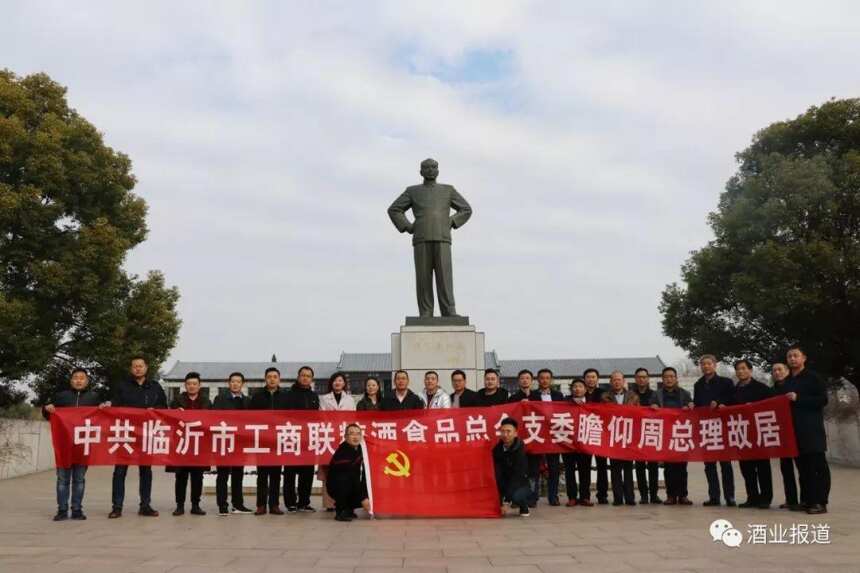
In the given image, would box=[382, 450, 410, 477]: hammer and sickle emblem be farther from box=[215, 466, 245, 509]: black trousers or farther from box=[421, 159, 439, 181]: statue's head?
box=[421, 159, 439, 181]: statue's head

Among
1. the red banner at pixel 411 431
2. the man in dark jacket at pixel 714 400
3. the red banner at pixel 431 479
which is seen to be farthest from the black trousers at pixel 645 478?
the red banner at pixel 431 479

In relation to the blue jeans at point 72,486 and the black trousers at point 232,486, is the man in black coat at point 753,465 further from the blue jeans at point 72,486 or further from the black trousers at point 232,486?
the blue jeans at point 72,486

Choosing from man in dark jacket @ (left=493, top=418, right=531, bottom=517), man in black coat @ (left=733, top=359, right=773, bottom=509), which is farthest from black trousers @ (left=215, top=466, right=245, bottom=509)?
man in black coat @ (left=733, top=359, right=773, bottom=509)

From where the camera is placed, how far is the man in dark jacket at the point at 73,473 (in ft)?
24.9

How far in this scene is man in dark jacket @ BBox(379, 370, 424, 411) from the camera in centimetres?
838

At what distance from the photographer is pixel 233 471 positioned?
828cm

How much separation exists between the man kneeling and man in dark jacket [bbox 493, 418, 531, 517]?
151 centimetres

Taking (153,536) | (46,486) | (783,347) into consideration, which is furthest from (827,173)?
(46,486)

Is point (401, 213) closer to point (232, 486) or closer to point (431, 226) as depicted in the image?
point (431, 226)

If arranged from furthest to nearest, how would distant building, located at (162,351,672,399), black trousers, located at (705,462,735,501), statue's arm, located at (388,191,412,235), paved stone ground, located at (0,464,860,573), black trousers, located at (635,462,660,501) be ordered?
distant building, located at (162,351,672,399)
statue's arm, located at (388,191,412,235)
black trousers, located at (635,462,660,501)
black trousers, located at (705,462,735,501)
paved stone ground, located at (0,464,860,573)

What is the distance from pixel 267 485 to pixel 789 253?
1633 cm

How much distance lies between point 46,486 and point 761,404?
42.6ft

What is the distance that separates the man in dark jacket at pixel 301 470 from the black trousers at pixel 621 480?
12.2 feet

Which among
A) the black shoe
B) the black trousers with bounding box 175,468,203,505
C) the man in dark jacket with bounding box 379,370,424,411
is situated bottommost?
the black shoe
